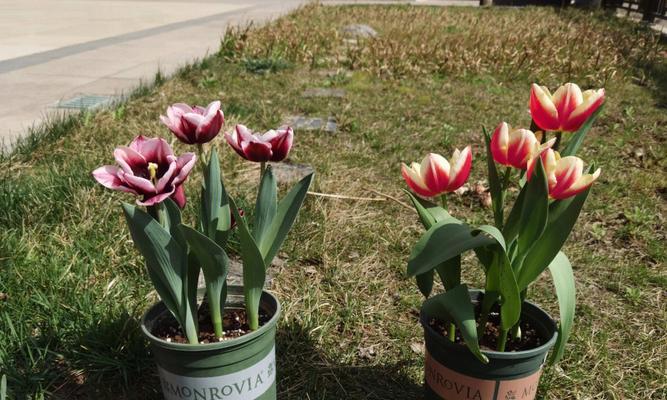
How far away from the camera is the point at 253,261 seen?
140 cm

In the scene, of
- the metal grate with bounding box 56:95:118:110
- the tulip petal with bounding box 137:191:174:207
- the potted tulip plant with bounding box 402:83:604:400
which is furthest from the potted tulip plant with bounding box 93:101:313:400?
the metal grate with bounding box 56:95:118:110

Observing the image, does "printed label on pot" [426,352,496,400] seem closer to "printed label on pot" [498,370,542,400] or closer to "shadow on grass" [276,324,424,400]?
"printed label on pot" [498,370,542,400]

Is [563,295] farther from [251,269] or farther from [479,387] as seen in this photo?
[251,269]

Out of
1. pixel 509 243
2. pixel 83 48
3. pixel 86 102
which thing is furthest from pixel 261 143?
pixel 83 48

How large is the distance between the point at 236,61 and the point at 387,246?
4752 millimetres

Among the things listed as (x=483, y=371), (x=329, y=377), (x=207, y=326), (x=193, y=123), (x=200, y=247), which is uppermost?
(x=193, y=123)

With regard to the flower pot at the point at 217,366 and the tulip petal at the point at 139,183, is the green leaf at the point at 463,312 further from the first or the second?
the tulip petal at the point at 139,183

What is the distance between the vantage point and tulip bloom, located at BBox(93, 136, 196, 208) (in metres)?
1.22

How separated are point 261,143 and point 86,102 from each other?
3987 mm

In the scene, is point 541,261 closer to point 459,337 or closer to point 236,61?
point 459,337

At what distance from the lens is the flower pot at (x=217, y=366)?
1.34 meters

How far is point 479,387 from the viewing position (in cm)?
141

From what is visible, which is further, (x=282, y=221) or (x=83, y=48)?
(x=83, y=48)

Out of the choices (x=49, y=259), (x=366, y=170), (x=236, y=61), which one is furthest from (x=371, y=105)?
(x=49, y=259)
